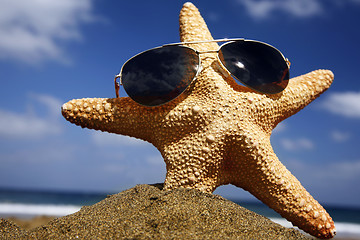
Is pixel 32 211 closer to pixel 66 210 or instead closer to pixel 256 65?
pixel 66 210

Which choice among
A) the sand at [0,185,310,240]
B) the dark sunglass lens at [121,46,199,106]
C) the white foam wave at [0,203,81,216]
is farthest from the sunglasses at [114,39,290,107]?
the white foam wave at [0,203,81,216]

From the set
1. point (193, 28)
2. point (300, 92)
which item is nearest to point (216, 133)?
point (300, 92)

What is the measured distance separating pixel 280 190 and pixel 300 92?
1.23 metres

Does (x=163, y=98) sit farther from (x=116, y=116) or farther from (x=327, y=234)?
(x=327, y=234)

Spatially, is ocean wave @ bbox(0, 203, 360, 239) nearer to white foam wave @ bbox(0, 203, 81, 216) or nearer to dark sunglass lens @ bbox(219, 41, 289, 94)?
white foam wave @ bbox(0, 203, 81, 216)

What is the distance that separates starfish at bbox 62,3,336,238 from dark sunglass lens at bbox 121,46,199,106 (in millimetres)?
110

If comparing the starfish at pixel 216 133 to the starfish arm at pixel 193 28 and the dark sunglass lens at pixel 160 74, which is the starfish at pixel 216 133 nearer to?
the dark sunglass lens at pixel 160 74

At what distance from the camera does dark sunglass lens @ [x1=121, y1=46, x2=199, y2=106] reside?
9.82ft

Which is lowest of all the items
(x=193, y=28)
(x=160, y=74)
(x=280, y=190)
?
(x=280, y=190)

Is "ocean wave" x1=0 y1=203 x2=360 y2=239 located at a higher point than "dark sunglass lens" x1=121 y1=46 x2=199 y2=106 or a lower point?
lower

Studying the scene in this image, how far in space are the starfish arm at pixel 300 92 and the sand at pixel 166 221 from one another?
49.7 inches

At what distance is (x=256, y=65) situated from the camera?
3211mm

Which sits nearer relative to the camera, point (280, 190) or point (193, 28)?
point (280, 190)

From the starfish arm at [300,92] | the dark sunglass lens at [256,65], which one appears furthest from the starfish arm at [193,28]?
the starfish arm at [300,92]
